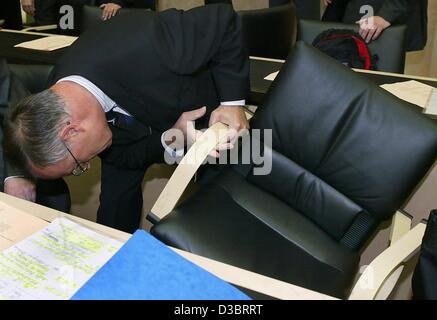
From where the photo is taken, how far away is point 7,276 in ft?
2.35

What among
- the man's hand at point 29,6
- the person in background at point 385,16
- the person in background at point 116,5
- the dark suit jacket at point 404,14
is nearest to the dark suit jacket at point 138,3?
the person in background at point 116,5

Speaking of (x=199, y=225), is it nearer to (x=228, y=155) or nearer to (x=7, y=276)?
(x=228, y=155)

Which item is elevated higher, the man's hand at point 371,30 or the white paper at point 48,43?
the man's hand at point 371,30

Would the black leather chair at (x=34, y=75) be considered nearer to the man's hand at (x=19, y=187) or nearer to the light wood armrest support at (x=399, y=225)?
the man's hand at (x=19, y=187)

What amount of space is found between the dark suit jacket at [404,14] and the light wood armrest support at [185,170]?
1389 millimetres

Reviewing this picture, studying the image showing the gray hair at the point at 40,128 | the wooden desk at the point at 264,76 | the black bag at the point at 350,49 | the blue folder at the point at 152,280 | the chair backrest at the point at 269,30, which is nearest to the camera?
the blue folder at the point at 152,280

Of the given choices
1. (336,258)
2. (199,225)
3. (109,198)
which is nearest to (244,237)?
(199,225)

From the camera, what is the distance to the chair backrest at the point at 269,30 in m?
2.20

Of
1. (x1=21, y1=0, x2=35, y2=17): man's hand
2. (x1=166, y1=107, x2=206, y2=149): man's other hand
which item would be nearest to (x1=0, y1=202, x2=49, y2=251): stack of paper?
(x1=166, y1=107, x2=206, y2=149): man's other hand

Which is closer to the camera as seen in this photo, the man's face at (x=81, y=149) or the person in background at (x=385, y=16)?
the man's face at (x=81, y=149)

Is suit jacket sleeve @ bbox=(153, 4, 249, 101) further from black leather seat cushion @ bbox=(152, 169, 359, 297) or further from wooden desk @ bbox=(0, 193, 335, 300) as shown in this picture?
wooden desk @ bbox=(0, 193, 335, 300)

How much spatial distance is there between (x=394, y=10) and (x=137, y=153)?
153cm

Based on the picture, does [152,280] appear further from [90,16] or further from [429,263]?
[90,16]

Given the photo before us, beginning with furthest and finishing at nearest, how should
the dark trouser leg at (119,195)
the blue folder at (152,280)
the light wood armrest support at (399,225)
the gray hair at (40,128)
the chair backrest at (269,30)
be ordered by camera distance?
the chair backrest at (269,30)
the dark trouser leg at (119,195)
the light wood armrest support at (399,225)
the gray hair at (40,128)
the blue folder at (152,280)
